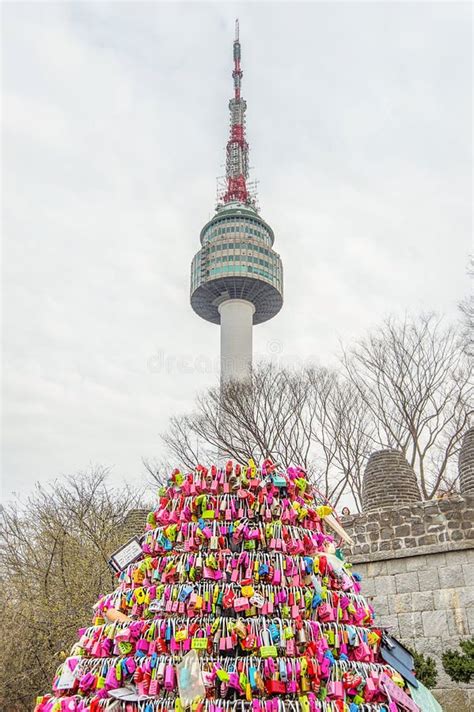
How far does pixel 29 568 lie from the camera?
15.3 m

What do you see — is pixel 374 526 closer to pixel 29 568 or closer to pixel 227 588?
pixel 227 588

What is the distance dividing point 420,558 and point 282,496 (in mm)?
6483

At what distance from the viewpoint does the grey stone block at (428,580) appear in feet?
33.9

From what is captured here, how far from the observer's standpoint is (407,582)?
35.0 feet

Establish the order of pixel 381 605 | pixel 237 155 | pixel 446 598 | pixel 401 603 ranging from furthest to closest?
1. pixel 237 155
2. pixel 381 605
3. pixel 401 603
4. pixel 446 598

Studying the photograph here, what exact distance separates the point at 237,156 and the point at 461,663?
195 ft

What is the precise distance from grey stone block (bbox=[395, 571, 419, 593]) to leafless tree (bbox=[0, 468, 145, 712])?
6.30 metres

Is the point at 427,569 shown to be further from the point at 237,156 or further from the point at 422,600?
the point at 237,156

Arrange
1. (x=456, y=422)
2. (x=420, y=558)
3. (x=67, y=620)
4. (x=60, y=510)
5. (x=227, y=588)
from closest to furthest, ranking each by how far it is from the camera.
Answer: (x=227, y=588) → (x=420, y=558) → (x=67, y=620) → (x=60, y=510) → (x=456, y=422)

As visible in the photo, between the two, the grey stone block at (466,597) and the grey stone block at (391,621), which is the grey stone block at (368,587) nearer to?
the grey stone block at (391,621)

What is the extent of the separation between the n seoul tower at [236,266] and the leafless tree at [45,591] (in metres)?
38.4

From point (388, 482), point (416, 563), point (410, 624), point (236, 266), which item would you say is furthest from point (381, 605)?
point (236, 266)

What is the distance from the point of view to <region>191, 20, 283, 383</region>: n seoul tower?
5797 cm

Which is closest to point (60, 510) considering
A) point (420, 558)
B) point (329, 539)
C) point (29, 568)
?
point (29, 568)
